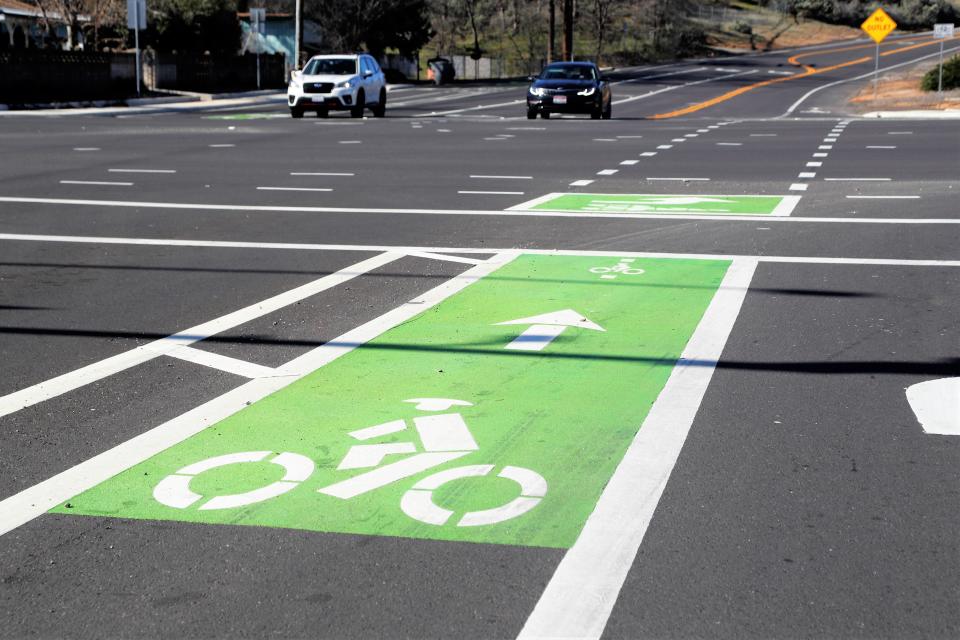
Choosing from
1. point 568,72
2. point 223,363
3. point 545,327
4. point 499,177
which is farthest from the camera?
point 568,72

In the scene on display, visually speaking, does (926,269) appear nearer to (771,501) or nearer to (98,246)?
(771,501)

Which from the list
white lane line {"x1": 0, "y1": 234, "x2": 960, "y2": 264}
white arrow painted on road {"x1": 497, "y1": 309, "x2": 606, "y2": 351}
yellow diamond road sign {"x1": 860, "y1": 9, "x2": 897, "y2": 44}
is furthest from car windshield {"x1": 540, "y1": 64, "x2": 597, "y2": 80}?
white arrow painted on road {"x1": 497, "y1": 309, "x2": 606, "y2": 351}

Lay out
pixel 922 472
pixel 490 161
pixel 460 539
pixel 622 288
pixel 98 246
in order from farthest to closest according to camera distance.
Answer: pixel 490 161 → pixel 98 246 → pixel 622 288 → pixel 922 472 → pixel 460 539

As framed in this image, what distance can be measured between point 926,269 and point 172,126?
24.4 meters

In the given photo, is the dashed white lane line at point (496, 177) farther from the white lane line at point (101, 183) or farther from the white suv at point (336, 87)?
the white suv at point (336, 87)

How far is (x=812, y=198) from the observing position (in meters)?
16.6

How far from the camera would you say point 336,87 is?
36.5 meters

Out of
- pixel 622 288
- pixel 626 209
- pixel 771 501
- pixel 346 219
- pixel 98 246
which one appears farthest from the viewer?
pixel 626 209

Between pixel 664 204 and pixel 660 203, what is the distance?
0.34 feet

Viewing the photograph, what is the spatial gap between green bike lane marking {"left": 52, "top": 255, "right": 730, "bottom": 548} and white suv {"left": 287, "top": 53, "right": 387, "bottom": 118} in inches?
1088

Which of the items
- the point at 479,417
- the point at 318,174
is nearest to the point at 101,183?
the point at 318,174

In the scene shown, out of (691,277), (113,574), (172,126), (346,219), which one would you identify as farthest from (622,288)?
(172,126)

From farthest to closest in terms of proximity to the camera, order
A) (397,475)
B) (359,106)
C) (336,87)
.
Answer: (359,106) → (336,87) → (397,475)

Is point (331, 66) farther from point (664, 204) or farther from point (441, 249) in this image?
point (441, 249)
